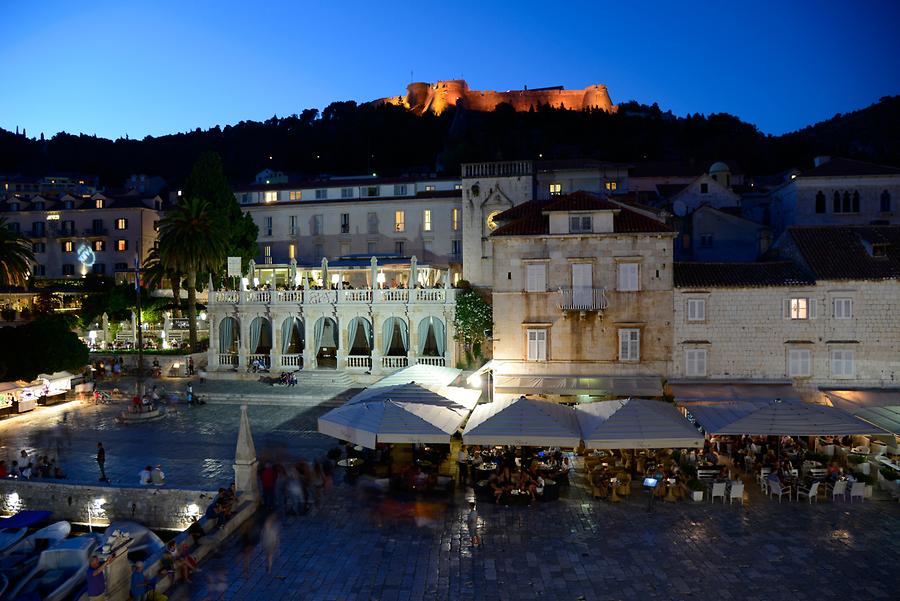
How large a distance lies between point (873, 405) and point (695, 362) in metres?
7.15

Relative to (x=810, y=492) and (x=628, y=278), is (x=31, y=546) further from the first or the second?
(x=628, y=278)

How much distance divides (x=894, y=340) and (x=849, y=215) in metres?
19.6

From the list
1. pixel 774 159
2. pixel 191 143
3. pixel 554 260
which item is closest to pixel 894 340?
pixel 554 260

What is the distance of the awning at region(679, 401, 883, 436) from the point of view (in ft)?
60.2

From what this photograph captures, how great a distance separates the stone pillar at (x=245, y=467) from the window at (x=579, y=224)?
1763 cm

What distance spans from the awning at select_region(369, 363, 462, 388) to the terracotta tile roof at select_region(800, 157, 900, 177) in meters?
32.6

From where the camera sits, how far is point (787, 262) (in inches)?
1158

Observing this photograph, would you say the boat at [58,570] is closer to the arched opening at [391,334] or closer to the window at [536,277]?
the window at [536,277]

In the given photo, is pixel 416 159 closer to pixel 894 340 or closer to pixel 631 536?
pixel 894 340

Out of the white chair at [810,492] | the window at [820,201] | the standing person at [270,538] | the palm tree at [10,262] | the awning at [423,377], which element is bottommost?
the standing person at [270,538]

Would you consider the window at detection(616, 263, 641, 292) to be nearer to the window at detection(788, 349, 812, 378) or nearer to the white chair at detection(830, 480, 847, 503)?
the window at detection(788, 349, 812, 378)

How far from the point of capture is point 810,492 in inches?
715

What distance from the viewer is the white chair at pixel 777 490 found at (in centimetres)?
1825

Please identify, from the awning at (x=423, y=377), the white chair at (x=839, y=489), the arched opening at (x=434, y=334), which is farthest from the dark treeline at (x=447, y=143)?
the white chair at (x=839, y=489)
